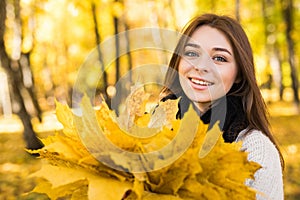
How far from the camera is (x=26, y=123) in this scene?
11.5m

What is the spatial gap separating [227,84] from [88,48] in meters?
32.1

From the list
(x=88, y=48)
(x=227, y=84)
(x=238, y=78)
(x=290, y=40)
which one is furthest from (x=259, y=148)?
(x=88, y=48)

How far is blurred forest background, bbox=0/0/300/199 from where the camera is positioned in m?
10.4

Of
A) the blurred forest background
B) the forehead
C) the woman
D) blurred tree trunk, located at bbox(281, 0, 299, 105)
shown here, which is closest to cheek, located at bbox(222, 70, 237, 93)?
the woman

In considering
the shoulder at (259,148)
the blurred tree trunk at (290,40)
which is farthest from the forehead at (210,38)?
the blurred tree trunk at (290,40)

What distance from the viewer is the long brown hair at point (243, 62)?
2.19m

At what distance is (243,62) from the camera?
221 centimetres

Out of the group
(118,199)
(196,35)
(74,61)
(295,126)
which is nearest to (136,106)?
(118,199)

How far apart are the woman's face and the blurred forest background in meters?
0.42

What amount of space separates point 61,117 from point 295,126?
53.3ft

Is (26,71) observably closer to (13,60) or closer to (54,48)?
(13,60)

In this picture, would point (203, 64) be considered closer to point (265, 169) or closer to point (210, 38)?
point (210, 38)

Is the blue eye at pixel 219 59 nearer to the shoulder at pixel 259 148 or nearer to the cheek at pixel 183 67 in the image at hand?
the cheek at pixel 183 67

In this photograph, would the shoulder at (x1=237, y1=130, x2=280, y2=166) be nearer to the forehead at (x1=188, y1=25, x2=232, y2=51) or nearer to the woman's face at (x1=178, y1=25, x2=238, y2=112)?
the woman's face at (x1=178, y1=25, x2=238, y2=112)
